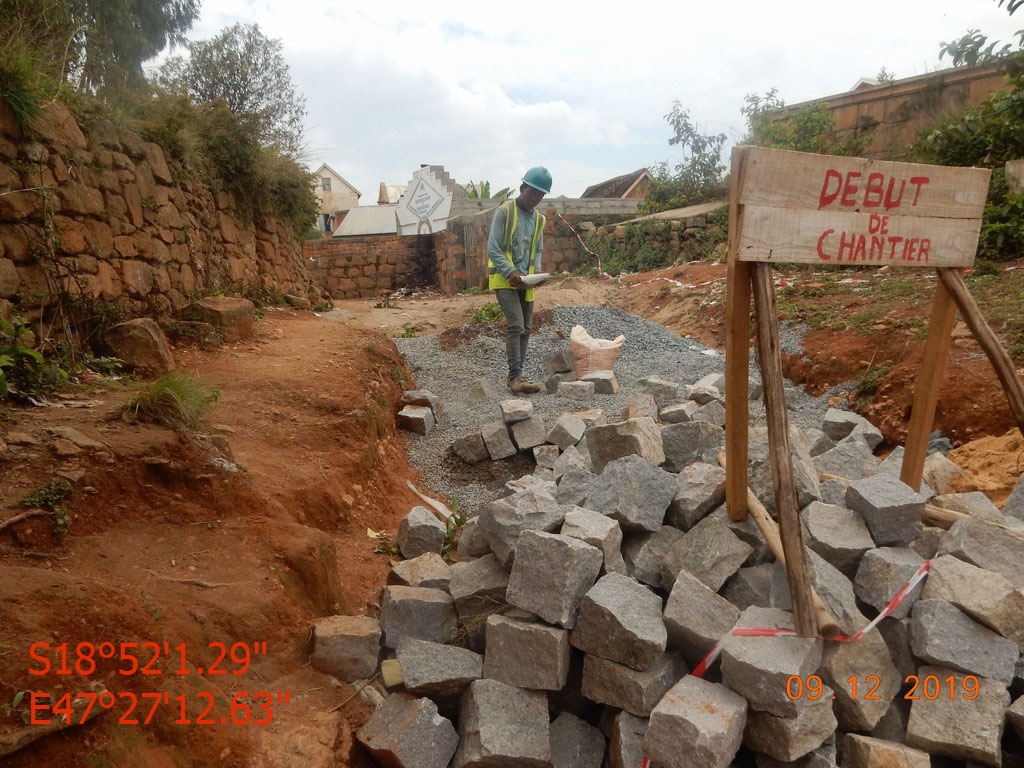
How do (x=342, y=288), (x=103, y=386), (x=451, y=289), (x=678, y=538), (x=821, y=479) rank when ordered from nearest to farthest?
(x=678, y=538)
(x=821, y=479)
(x=103, y=386)
(x=451, y=289)
(x=342, y=288)

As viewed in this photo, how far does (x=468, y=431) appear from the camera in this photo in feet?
18.3

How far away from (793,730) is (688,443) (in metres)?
1.76

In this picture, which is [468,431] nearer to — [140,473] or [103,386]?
[103,386]

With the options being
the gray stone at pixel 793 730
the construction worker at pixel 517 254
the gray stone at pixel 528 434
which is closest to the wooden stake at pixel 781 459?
the gray stone at pixel 793 730

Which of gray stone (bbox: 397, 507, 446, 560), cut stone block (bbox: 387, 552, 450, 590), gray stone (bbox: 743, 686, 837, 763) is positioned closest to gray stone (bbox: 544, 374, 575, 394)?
gray stone (bbox: 397, 507, 446, 560)

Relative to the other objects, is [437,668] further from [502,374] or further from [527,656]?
[502,374]

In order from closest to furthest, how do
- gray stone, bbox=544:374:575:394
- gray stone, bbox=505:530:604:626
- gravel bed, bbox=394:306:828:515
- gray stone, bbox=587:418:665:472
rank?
gray stone, bbox=505:530:604:626 < gray stone, bbox=587:418:665:472 < gravel bed, bbox=394:306:828:515 < gray stone, bbox=544:374:575:394

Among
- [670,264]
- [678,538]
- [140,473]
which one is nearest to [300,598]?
[140,473]

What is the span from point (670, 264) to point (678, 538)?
11068 millimetres

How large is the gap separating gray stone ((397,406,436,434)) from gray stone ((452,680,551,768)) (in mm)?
3380

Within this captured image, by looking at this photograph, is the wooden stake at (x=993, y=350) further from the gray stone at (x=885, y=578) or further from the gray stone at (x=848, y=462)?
the gray stone at (x=885, y=578)

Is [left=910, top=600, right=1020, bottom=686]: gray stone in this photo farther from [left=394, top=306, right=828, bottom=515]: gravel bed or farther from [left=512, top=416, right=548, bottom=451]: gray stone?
[left=512, top=416, right=548, bottom=451]: gray stone

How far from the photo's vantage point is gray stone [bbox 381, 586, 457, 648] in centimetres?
264

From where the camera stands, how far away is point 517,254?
20.4ft
